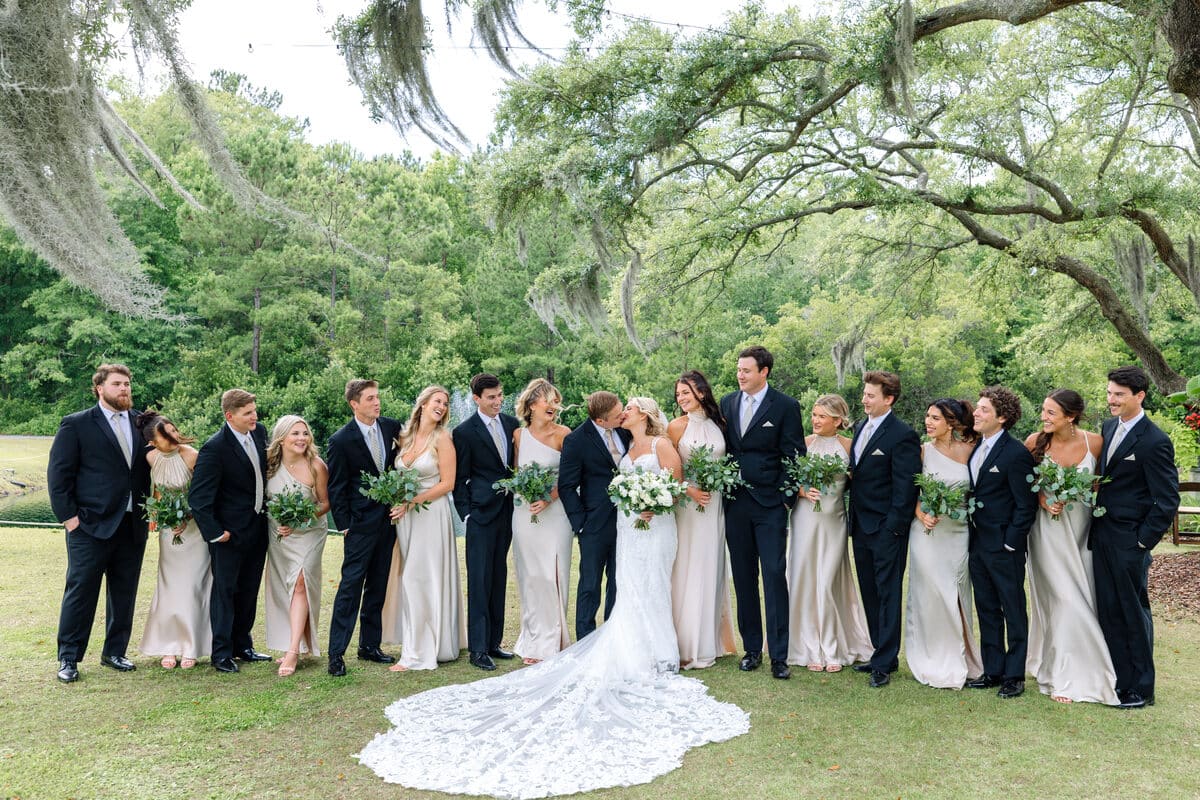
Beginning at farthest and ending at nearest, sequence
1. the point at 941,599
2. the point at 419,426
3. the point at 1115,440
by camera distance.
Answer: the point at 419,426, the point at 941,599, the point at 1115,440

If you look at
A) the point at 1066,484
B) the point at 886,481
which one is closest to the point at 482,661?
the point at 886,481

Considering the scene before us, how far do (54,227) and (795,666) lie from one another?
5.47 meters

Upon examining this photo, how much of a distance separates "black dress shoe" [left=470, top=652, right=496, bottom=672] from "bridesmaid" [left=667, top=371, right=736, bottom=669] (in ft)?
4.28

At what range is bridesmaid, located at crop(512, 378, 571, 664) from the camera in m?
6.57

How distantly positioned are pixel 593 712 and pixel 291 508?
2.47 m

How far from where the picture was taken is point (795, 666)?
636cm

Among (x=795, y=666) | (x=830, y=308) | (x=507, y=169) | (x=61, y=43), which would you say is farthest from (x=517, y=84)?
(x=830, y=308)

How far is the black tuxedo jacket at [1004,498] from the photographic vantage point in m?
5.72

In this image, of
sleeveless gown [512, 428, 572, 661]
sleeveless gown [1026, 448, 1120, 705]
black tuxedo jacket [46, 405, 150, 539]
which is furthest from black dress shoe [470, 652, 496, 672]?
sleeveless gown [1026, 448, 1120, 705]

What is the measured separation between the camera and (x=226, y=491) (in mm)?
6234

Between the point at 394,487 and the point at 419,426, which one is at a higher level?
the point at 419,426

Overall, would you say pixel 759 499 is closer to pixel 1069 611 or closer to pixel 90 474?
pixel 1069 611

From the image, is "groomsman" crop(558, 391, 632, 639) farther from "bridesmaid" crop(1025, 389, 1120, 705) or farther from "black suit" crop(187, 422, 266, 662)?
"bridesmaid" crop(1025, 389, 1120, 705)

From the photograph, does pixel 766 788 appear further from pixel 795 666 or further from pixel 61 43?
pixel 61 43
